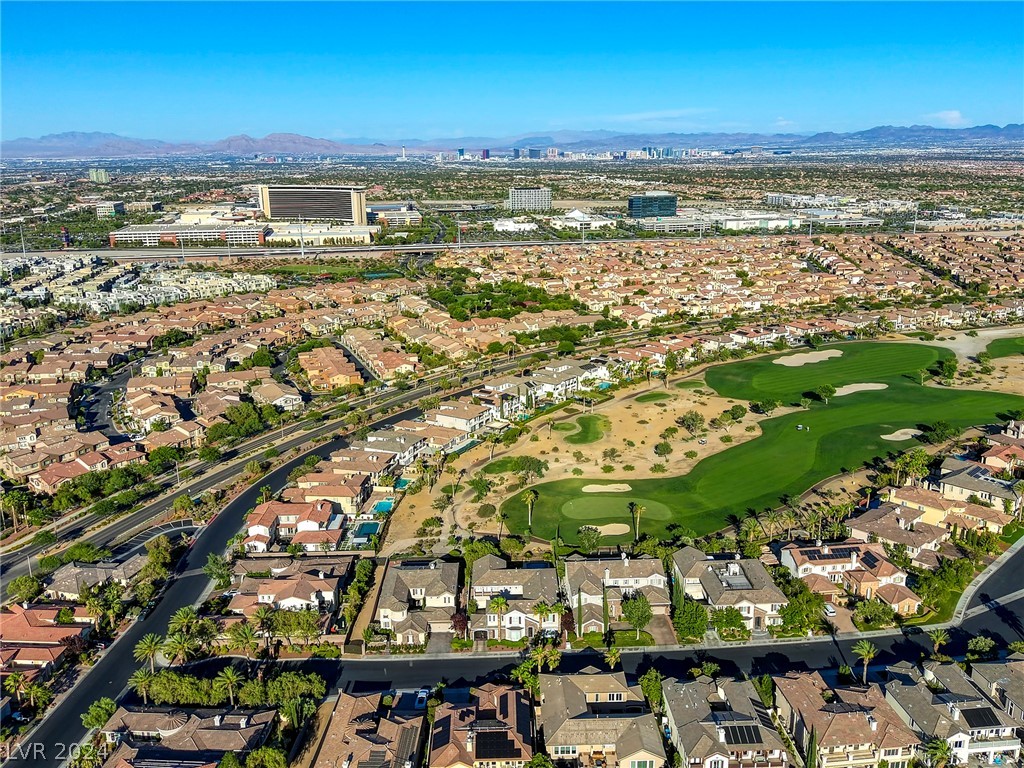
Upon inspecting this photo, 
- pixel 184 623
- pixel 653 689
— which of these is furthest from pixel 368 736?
pixel 184 623

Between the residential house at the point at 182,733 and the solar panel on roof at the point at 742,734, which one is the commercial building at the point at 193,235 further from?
the solar panel on roof at the point at 742,734

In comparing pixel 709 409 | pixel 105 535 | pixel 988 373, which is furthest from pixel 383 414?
pixel 988 373

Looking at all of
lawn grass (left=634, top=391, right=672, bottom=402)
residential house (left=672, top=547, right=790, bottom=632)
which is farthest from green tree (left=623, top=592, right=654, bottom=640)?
lawn grass (left=634, top=391, right=672, bottom=402)

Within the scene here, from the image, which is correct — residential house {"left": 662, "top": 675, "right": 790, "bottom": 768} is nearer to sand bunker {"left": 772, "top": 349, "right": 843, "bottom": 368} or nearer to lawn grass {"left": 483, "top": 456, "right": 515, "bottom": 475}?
lawn grass {"left": 483, "top": 456, "right": 515, "bottom": 475}

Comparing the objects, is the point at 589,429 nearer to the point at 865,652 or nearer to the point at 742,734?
the point at 865,652

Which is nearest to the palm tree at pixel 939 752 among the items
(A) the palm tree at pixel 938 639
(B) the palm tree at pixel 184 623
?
(A) the palm tree at pixel 938 639
